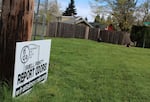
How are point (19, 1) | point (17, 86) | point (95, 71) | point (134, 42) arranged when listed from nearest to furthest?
point (17, 86) → point (19, 1) → point (95, 71) → point (134, 42)

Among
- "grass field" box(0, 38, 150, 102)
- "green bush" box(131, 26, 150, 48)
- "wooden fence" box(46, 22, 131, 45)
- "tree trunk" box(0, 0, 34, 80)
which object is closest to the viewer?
"tree trunk" box(0, 0, 34, 80)

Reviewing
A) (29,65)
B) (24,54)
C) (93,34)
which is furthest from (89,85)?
(93,34)

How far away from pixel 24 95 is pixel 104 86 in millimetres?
2260

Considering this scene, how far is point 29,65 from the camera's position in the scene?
491cm

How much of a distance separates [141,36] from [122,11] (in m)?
12.3

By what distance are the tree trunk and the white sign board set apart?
10.9 inches

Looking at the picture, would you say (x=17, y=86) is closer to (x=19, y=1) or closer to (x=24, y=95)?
(x=24, y=95)

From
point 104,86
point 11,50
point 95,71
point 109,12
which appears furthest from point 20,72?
point 109,12

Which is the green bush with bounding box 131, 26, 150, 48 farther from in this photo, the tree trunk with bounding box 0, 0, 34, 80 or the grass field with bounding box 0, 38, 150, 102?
the tree trunk with bounding box 0, 0, 34, 80

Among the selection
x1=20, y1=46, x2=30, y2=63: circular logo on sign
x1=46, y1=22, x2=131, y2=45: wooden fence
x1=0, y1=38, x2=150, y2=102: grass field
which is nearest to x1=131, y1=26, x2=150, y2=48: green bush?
x1=46, y1=22, x2=131, y2=45: wooden fence

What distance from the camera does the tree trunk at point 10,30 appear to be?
484 cm

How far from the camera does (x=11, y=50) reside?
490cm

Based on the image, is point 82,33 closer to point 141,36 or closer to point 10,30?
point 141,36

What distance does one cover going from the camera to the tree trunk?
4840mm
